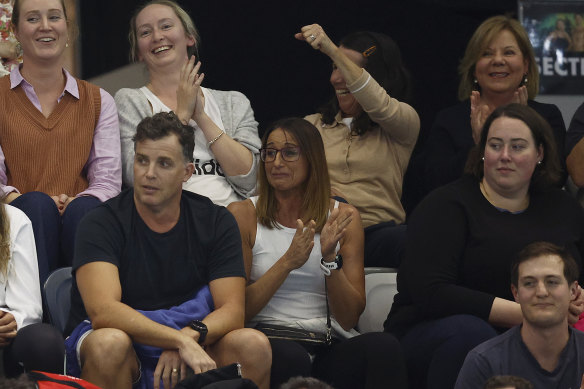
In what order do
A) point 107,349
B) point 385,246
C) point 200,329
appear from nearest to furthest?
point 107,349 → point 200,329 → point 385,246

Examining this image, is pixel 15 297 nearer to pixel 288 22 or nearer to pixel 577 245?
pixel 577 245

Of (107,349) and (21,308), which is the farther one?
(21,308)

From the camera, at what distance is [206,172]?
167 inches

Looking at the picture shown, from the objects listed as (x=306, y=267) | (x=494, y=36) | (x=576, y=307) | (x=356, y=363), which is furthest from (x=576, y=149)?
(x=356, y=363)

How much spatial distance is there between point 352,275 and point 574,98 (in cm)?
208

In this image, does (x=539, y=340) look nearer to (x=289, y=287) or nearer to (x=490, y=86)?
(x=289, y=287)

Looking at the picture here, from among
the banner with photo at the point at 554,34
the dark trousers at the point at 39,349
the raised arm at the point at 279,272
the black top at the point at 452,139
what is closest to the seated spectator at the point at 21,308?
the dark trousers at the point at 39,349

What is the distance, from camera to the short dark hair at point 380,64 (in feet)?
14.9

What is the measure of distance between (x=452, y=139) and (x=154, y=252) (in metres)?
1.49

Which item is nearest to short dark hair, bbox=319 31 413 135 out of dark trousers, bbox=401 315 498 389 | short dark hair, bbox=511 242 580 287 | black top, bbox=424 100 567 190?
black top, bbox=424 100 567 190

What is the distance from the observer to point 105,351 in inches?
125

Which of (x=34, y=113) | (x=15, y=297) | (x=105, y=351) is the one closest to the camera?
(x=105, y=351)

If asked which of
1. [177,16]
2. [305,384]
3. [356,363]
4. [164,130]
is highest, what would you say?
[177,16]

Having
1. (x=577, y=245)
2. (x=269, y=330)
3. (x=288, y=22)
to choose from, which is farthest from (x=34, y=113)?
(x=577, y=245)
